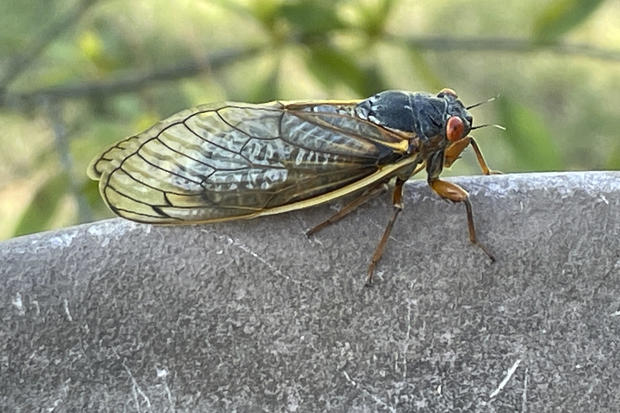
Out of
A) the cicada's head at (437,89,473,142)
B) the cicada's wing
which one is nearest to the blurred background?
the cicada's head at (437,89,473,142)

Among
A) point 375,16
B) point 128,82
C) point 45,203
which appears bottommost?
point 45,203

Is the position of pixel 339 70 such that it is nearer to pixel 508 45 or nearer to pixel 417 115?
pixel 508 45

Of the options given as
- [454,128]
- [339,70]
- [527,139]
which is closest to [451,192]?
[454,128]

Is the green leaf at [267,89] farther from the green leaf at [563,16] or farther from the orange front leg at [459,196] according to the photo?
the orange front leg at [459,196]

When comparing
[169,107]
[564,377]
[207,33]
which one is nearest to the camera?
[564,377]

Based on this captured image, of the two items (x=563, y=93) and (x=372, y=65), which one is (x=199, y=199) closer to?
(x=372, y=65)

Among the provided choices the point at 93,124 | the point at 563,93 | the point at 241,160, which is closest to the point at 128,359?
the point at 241,160

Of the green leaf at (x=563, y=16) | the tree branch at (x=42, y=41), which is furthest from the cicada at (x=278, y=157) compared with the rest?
the tree branch at (x=42, y=41)
